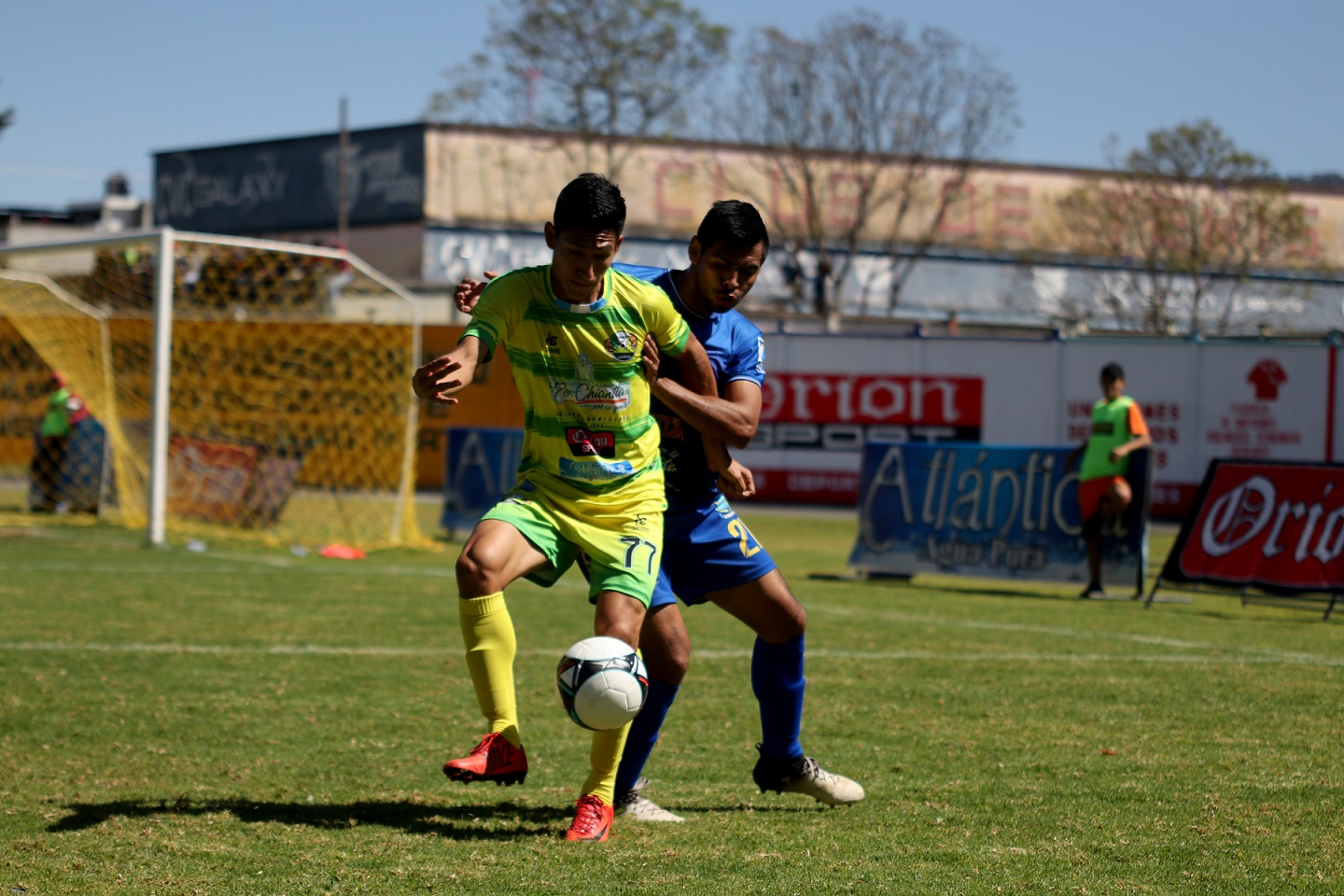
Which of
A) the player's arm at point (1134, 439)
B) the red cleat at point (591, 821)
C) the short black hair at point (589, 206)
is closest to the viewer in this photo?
the short black hair at point (589, 206)

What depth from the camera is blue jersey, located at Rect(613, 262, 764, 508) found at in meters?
4.77

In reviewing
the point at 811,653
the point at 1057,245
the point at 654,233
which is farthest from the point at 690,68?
the point at 811,653

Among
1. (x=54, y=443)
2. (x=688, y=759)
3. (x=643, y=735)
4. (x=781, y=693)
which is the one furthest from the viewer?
(x=54, y=443)

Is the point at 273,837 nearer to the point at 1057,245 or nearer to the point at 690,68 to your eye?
the point at 690,68

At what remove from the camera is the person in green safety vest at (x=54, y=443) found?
18500mm

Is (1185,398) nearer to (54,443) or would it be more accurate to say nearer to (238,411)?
(238,411)

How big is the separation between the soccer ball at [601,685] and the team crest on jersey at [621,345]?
2.94ft

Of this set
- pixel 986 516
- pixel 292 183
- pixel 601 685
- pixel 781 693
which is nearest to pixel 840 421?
pixel 986 516

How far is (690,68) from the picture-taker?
A: 136ft

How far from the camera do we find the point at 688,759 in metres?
5.66

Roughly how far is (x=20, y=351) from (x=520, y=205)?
29.9m

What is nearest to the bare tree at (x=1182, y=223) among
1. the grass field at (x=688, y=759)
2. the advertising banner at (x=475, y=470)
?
the advertising banner at (x=475, y=470)

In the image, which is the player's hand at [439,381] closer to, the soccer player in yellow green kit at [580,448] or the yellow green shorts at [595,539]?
the soccer player in yellow green kit at [580,448]

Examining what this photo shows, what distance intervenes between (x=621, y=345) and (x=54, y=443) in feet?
53.4
